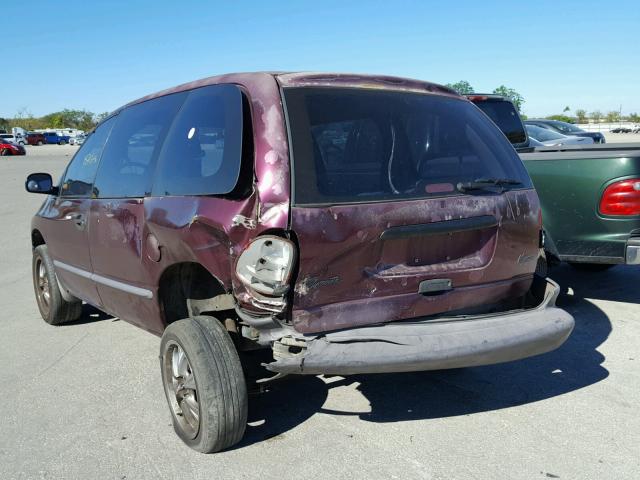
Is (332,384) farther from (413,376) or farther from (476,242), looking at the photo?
(476,242)

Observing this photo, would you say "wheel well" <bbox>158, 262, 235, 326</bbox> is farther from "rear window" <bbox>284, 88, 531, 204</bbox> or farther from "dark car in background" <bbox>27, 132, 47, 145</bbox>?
"dark car in background" <bbox>27, 132, 47, 145</bbox>

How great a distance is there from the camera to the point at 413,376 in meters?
4.35

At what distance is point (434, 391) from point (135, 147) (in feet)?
8.18

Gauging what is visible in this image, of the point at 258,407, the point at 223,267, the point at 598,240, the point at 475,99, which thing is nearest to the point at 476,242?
the point at 223,267

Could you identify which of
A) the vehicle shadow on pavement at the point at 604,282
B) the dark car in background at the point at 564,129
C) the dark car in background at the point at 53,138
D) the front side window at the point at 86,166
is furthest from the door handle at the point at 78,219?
the dark car in background at the point at 53,138

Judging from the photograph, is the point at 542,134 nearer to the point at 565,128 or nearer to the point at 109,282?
the point at 565,128

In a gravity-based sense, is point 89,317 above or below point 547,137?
below

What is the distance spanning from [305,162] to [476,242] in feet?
3.47

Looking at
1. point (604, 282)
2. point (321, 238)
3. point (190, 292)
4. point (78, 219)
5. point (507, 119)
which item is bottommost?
point (604, 282)

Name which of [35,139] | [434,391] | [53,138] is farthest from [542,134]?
[53,138]

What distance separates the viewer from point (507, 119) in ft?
28.9

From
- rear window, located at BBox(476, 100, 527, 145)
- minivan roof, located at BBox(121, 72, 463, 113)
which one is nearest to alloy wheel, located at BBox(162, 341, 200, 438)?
minivan roof, located at BBox(121, 72, 463, 113)

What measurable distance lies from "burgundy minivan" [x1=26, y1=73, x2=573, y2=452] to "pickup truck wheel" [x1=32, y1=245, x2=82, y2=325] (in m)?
1.78

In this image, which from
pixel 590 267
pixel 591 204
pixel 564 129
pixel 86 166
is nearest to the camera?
pixel 86 166
